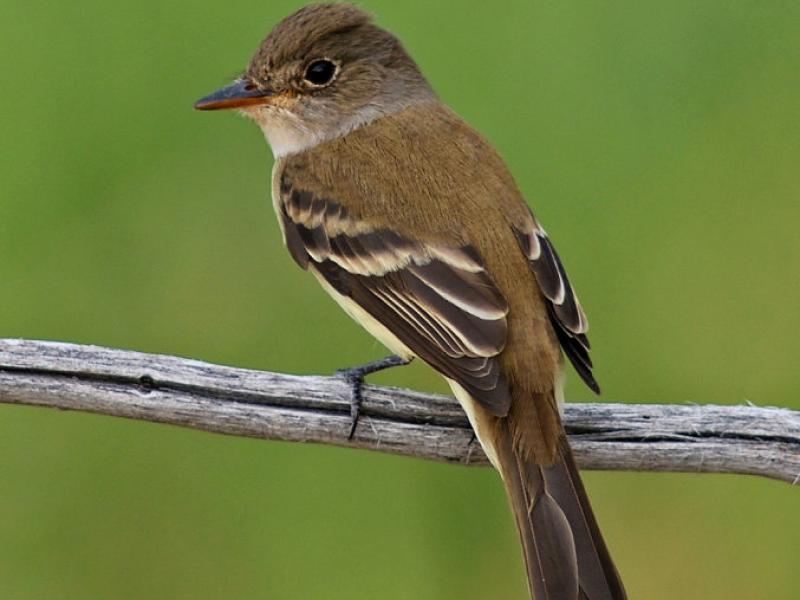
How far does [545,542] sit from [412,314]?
3.29ft

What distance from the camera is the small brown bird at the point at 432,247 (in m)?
5.66

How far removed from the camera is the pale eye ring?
7.08 meters

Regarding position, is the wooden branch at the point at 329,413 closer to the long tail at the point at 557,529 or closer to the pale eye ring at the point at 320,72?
the long tail at the point at 557,529

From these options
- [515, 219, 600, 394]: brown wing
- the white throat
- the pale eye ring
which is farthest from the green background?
[515, 219, 600, 394]: brown wing

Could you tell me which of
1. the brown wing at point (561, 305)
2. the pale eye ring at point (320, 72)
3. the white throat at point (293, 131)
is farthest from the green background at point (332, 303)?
the brown wing at point (561, 305)

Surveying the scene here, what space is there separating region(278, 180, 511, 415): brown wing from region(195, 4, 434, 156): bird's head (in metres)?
0.50

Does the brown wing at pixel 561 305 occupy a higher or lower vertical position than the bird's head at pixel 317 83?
lower

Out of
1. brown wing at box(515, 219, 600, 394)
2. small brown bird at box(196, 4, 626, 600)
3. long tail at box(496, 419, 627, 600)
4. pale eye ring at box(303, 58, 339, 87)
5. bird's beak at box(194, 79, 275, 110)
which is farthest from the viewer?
pale eye ring at box(303, 58, 339, 87)

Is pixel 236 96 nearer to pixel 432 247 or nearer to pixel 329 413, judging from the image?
pixel 432 247

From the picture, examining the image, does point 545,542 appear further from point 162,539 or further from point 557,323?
point 162,539

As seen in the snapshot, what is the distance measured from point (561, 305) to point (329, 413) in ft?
3.34

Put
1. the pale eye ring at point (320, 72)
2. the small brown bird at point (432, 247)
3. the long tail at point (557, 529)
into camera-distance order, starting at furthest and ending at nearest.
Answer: the pale eye ring at point (320, 72)
the small brown bird at point (432, 247)
the long tail at point (557, 529)

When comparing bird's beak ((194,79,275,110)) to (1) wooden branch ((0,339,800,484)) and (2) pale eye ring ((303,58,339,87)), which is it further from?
(1) wooden branch ((0,339,800,484))

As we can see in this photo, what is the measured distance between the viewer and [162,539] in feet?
23.6
